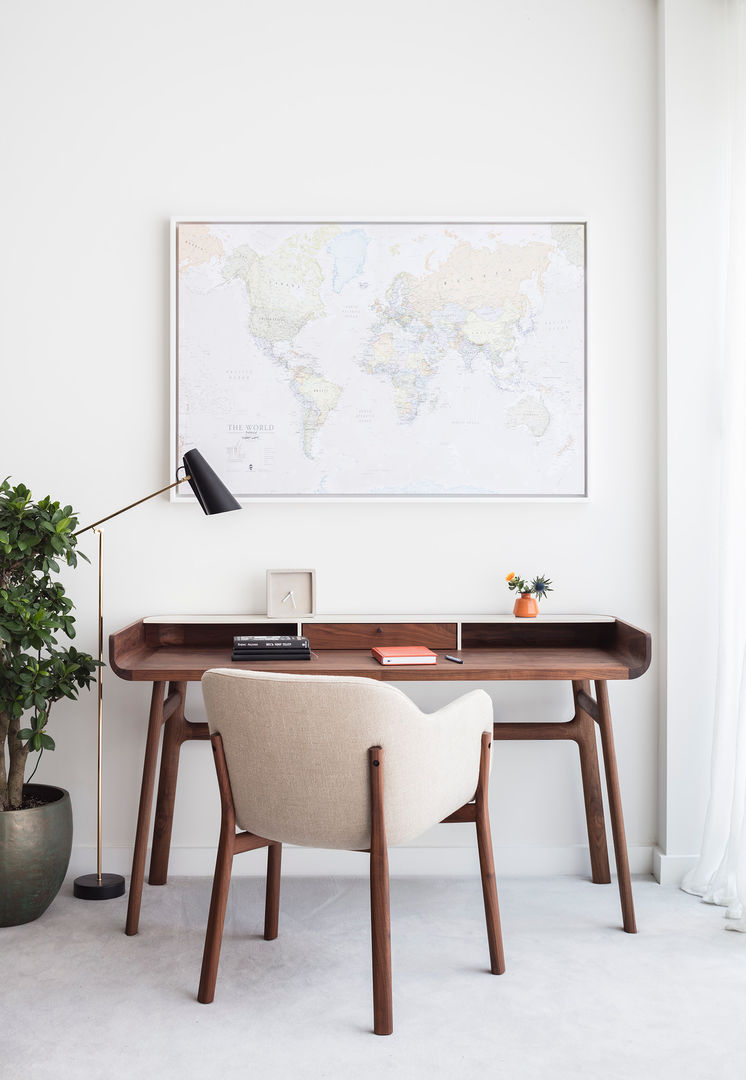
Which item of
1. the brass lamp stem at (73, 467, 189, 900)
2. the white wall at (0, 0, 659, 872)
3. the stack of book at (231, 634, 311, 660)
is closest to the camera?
the stack of book at (231, 634, 311, 660)

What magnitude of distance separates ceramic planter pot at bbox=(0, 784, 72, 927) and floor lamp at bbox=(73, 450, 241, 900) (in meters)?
0.14

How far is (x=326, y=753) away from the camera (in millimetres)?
1948

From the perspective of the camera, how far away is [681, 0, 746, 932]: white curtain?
8.68 ft

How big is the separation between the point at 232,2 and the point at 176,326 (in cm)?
103

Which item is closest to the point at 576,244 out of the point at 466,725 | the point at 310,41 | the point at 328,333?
the point at 328,333

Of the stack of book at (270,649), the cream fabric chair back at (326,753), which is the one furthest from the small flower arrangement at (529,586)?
the cream fabric chair back at (326,753)

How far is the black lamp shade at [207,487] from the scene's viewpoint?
2557 mm

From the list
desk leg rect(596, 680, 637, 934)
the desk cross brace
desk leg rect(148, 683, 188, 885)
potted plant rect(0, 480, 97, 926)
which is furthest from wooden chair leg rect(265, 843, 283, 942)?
desk leg rect(596, 680, 637, 934)

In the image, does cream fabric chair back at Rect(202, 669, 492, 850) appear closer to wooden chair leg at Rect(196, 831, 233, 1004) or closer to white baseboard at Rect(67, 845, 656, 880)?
wooden chair leg at Rect(196, 831, 233, 1004)

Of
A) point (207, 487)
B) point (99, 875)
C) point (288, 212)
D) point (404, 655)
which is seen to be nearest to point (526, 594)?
point (404, 655)

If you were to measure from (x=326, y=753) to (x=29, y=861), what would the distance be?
1090 millimetres

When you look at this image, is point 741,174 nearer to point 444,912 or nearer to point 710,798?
point 710,798

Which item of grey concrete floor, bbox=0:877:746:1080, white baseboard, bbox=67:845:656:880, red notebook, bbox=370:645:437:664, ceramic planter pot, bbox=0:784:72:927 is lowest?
grey concrete floor, bbox=0:877:746:1080

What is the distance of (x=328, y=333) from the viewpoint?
2859 millimetres
